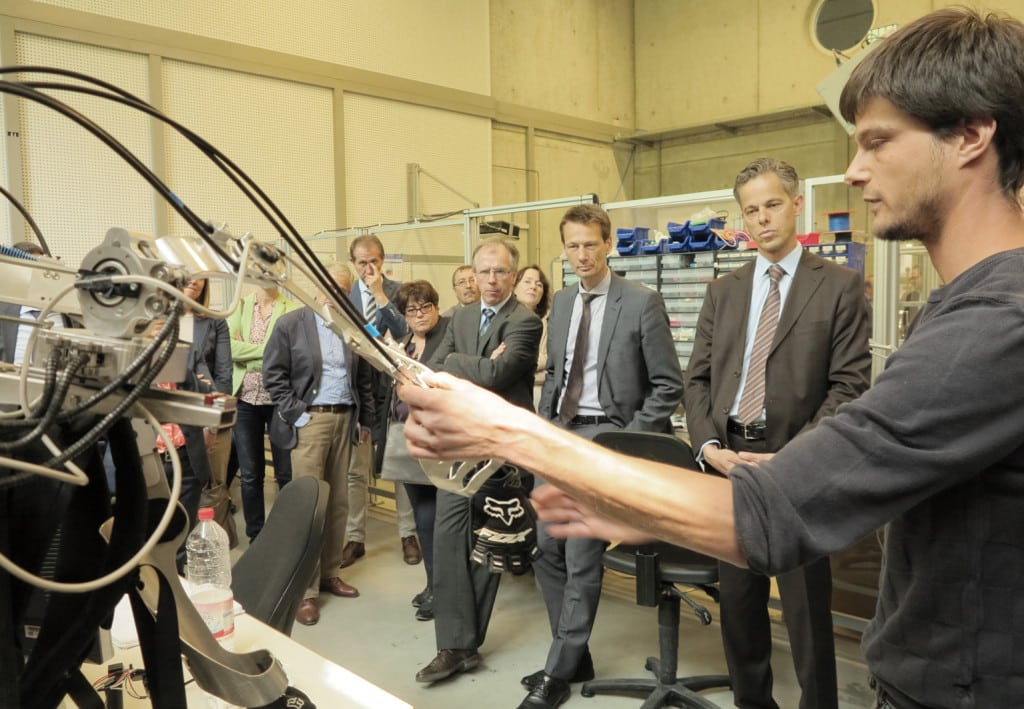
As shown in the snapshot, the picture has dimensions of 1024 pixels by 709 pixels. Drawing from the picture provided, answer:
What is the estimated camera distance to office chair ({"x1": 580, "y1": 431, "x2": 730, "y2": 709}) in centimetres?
237

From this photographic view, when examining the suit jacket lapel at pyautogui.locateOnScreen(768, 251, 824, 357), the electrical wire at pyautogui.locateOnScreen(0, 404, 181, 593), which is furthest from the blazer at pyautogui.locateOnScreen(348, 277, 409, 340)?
the electrical wire at pyautogui.locateOnScreen(0, 404, 181, 593)

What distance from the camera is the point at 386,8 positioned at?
746 cm

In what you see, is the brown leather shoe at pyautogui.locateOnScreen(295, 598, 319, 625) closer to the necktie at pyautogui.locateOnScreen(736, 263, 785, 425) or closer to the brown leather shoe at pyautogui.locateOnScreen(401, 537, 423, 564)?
the brown leather shoe at pyautogui.locateOnScreen(401, 537, 423, 564)

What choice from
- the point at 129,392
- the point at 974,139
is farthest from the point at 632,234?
the point at 129,392

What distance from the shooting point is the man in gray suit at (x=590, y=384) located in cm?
265

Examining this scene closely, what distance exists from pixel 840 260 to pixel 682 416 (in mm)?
1059

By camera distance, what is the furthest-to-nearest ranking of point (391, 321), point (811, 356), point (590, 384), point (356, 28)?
point (356, 28) → point (391, 321) → point (590, 384) → point (811, 356)

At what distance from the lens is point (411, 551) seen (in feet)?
13.5

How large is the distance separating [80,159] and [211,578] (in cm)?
501

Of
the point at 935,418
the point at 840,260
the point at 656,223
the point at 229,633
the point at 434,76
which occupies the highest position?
the point at 434,76

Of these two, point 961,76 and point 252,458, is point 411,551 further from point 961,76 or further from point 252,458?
point 961,76

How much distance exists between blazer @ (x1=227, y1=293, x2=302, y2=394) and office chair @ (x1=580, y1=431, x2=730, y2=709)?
253 centimetres

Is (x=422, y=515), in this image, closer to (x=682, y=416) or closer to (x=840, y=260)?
(x=682, y=416)

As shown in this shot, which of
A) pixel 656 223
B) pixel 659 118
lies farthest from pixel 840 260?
pixel 659 118
